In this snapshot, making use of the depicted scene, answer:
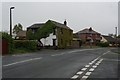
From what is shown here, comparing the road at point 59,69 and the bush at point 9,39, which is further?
the bush at point 9,39

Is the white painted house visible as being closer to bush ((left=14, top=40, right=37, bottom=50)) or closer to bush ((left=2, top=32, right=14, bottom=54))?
bush ((left=14, top=40, right=37, bottom=50))

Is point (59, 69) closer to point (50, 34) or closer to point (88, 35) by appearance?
point (50, 34)

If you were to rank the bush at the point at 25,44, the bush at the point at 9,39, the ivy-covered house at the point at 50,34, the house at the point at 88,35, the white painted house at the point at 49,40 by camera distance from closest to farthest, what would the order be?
the bush at the point at 9,39, the bush at the point at 25,44, the ivy-covered house at the point at 50,34, the white painted house at the point at 49,40, the house at the point at 88,35

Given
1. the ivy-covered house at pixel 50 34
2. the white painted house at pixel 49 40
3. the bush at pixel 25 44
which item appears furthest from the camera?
the white painted house at pixel 49 40

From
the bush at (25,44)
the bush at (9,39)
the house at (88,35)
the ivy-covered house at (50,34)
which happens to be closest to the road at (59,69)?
the bush at (9,39)

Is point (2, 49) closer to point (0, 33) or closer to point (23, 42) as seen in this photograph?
point (0, 33)

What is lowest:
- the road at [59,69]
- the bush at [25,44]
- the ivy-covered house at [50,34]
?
the road at [59,69]

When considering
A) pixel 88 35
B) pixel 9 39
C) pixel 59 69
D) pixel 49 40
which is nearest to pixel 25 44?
pixel 9 39

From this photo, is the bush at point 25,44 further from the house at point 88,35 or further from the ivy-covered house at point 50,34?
the house at point 88,35

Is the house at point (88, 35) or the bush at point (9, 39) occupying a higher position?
the house at point (88, 35)

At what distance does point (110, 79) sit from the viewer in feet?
38.8

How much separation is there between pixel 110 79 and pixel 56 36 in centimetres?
6714

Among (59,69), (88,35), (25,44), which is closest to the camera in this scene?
(59,69)

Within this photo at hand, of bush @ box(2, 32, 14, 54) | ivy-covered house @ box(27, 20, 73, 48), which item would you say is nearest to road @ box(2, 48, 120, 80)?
bush @ box(2, 32, 14, 54)
